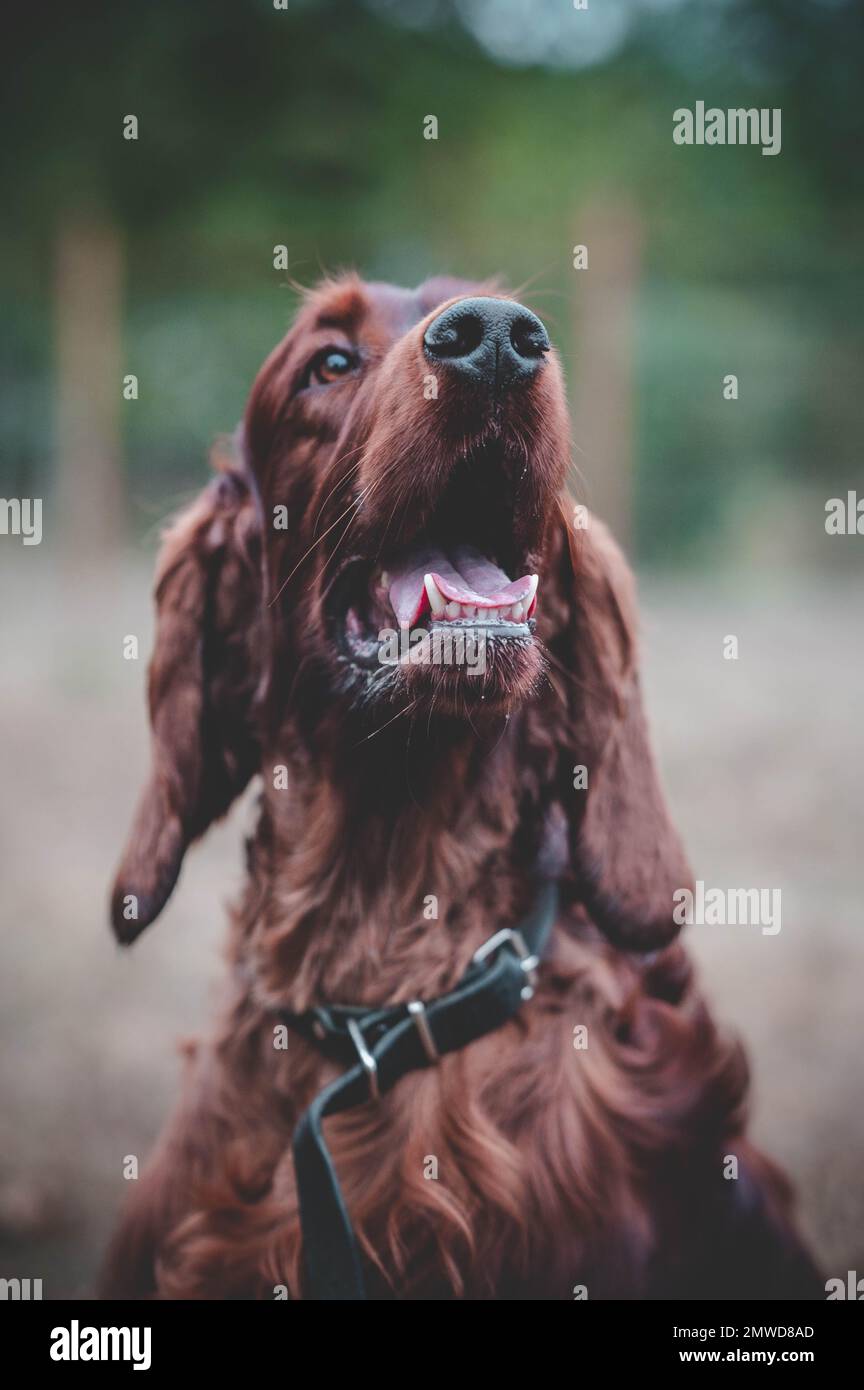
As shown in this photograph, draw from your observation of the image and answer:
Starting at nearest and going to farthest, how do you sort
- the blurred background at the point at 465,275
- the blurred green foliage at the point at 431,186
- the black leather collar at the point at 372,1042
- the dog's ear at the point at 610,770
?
the black leather collar at the point at 372,1042 < the dog's ear at the point at 610,770 < the blurred background at the point at 465,275 < the blurred green foliage at the point at 431,186

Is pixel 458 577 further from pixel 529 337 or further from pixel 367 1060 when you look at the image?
pixel 367 1060

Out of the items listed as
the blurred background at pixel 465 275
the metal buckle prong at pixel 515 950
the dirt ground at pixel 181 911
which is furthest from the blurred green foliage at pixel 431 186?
the metal buckle prong at pixel 515 950

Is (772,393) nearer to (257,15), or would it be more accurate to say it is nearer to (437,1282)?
(257,15)

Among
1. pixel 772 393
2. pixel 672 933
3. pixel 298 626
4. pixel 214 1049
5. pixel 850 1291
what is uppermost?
pixel 772 393

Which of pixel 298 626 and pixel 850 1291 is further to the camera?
pixel 850 1291

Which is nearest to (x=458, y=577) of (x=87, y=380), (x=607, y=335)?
(x=607, y=335)

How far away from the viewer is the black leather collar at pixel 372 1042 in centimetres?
146

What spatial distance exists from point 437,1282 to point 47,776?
14.5 feet

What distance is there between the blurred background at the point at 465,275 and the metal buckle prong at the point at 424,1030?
168 centimetres

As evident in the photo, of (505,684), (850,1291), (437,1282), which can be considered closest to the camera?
(505,684)

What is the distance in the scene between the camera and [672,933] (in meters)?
1.63

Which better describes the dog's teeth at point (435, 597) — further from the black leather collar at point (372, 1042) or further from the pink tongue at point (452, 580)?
the black leather collar at point (372, 1042)

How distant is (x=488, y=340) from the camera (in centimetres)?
135

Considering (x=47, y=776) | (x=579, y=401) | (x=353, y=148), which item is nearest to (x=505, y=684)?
(x=47, y=776)
